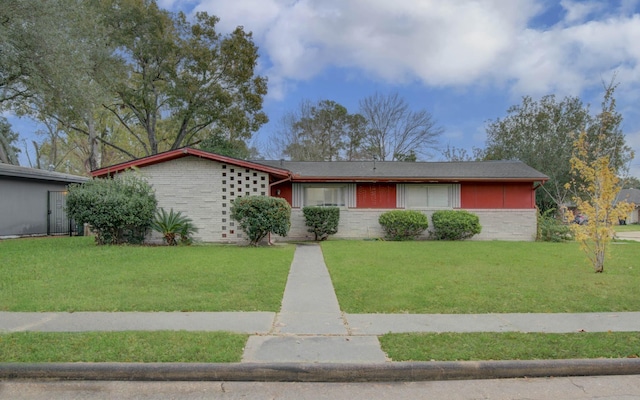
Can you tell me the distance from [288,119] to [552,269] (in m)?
32.6

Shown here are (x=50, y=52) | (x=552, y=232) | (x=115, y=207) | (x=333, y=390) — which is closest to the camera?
(x=333, y=390)

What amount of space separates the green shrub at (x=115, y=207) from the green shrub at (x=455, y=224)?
1150 cm

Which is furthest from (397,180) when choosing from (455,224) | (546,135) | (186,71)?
(546,135)

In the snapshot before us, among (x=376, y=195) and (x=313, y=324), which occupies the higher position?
(x=376, y=195)

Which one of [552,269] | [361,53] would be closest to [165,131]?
[361,53]

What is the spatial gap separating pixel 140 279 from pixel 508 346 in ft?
21.6

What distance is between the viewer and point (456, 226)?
17.2 m

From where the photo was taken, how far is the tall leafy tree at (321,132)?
1543 inches

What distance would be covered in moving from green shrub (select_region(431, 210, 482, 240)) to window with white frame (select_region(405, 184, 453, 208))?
0.77 meters

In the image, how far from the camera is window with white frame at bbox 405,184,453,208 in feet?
60.1

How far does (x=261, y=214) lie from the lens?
13555 mm

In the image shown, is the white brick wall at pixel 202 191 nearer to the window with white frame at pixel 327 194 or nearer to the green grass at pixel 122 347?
the window with white frame at pixel 327 194

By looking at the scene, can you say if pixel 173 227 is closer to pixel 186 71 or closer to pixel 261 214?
pixel 261 214

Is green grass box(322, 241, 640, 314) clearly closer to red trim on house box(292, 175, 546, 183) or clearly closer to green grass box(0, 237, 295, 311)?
green grass box(0, 237, 295, 311)
